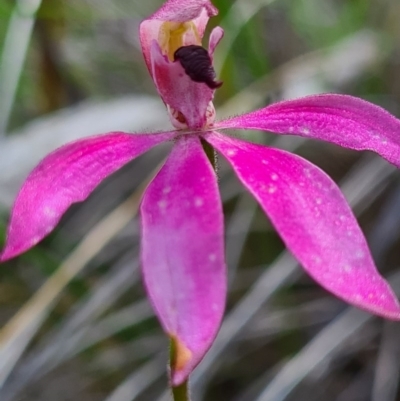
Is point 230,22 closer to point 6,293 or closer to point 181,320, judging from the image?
point 6,293

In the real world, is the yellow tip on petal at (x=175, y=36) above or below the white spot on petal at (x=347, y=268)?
above

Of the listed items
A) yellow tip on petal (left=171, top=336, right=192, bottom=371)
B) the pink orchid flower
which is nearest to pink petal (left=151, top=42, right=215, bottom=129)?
the pink orchid flower

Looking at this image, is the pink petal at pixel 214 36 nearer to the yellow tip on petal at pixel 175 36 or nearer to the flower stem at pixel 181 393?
the yellow tip on petal at pixel 175 36

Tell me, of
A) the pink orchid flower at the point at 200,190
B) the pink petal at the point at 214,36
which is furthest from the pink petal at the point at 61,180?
the pink petal at the point at 214,36

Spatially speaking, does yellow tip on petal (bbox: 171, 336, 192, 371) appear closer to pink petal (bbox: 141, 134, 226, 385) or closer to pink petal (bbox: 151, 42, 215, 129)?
pink petal (bbox: 141, 134, 226, 385)

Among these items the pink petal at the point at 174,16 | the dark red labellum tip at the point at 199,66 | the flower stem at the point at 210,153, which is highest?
the pink petal at the point at 174,16

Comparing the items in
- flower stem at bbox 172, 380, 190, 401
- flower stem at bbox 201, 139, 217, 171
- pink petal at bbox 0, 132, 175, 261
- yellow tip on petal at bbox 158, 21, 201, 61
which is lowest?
flower stem at bbox 172, 380, 190, 401
